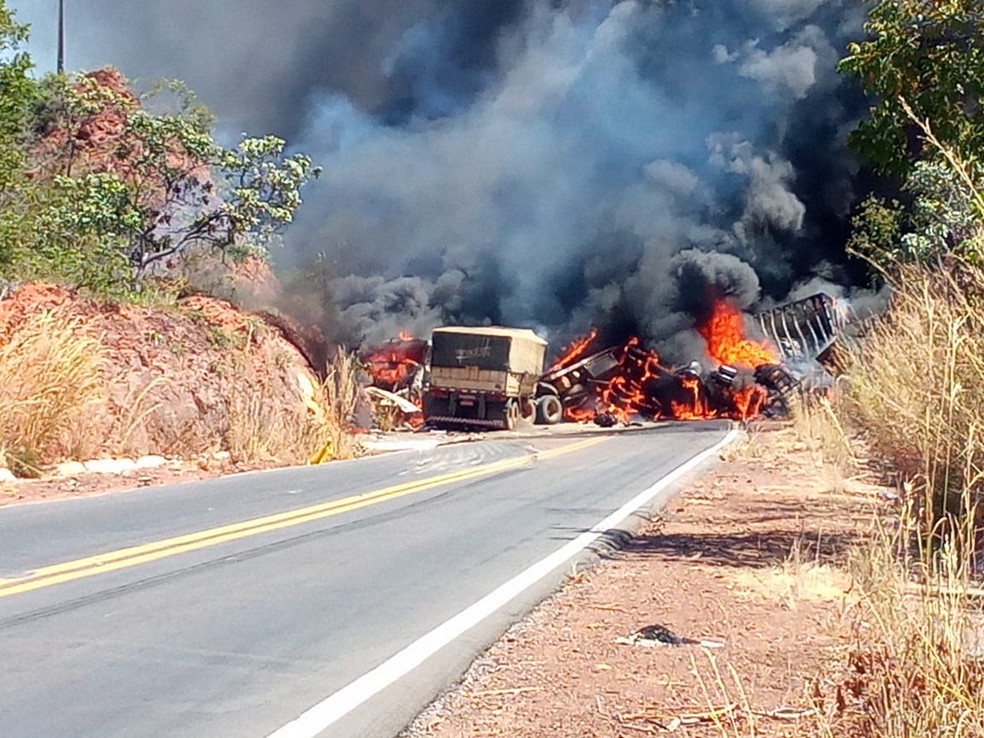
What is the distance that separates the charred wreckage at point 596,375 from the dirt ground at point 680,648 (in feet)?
92.7

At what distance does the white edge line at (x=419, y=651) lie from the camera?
17.2 ft

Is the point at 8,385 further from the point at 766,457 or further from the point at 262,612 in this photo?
the point at 766,457

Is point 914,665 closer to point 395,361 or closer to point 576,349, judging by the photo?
point 395,361

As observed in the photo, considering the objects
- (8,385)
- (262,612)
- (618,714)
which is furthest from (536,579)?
(8,385)

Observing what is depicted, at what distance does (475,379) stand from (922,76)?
3102 centimetres

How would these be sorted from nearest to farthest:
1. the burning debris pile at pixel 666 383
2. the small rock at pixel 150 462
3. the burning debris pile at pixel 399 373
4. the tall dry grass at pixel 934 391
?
the tall dry grass at pixel 934 391 → the small rock at pixel 150 462 → the burning debris pile at pixel 399 373 → the burning debris pile at pixel 666 383

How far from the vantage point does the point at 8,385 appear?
607 inches

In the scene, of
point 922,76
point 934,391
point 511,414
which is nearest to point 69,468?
point 922,76

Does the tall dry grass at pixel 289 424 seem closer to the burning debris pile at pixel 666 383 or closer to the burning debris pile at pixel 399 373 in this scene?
the burning debris pile at pixel 399 373

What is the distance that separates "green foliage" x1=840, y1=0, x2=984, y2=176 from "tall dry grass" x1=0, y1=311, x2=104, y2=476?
10751 millimetres

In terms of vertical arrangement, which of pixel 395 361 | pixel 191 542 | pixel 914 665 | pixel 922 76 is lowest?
pixel 191 542

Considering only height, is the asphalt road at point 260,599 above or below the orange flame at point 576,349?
below

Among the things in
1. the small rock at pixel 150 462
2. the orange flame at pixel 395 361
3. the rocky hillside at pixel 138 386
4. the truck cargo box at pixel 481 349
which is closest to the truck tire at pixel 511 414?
the truck cargo box at pixel 481 349

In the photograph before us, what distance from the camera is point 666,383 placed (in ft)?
168
